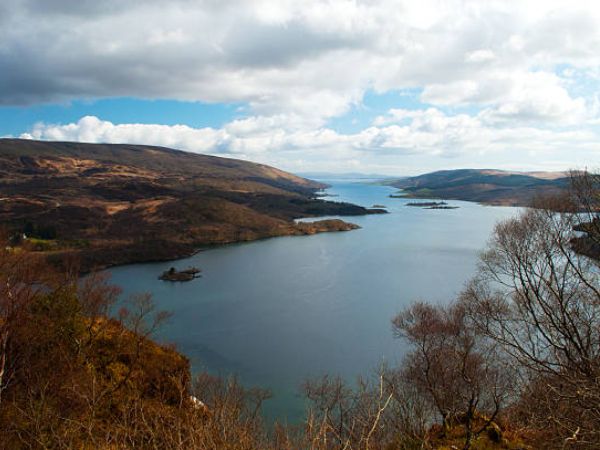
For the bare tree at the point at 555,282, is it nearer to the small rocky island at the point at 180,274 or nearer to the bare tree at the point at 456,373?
the bare tree at the point at 456,373

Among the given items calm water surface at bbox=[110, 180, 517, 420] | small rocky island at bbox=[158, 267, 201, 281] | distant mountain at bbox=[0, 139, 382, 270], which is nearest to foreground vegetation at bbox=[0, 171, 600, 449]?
calm water surface at bbox=[110, 180, 517, 420]

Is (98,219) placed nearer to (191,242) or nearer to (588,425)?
(191,242)

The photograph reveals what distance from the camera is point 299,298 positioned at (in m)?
42.0

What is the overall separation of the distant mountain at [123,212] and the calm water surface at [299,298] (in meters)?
7.91

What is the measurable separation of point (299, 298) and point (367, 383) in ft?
85.7

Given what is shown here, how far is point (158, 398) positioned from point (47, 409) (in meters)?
7.63

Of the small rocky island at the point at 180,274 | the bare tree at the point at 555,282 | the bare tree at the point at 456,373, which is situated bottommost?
the small rocky island at the point at 180,274

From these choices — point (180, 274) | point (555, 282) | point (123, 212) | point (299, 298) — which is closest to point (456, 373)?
point (555, 282)

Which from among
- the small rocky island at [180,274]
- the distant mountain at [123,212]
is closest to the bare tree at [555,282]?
the small rocky island at [180,274]

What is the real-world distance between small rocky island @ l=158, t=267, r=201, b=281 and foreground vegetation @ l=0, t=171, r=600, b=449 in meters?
30.8

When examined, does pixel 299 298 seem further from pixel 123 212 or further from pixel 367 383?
pixel 123 212

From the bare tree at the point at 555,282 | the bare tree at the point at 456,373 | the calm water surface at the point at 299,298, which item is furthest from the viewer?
the calm water surface at the point at 299,298

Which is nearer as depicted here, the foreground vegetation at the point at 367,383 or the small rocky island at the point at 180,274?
the foreground vegetation at the point at 367,383

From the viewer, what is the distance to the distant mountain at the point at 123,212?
6762 cm
